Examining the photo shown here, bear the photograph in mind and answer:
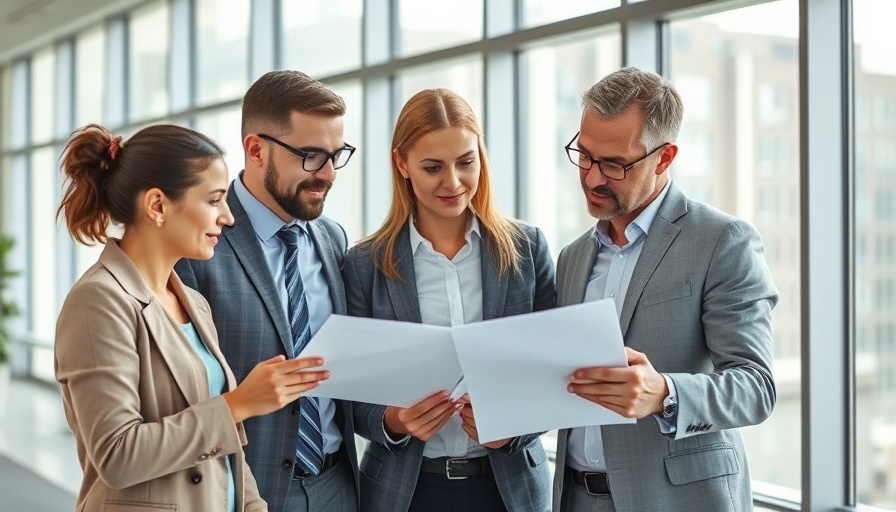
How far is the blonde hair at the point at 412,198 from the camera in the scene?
2.29m

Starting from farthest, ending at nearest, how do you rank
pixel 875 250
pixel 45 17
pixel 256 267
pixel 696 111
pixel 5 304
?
pixel 5 304
pixel 45 17
pixel 696 111
pixel 875 250
pixel 256 267

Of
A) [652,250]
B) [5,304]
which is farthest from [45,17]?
[652,250]

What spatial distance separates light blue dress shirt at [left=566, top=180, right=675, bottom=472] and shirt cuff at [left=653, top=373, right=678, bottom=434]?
23 cm

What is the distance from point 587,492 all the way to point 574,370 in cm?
50

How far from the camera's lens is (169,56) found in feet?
22.9

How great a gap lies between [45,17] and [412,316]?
269 inches

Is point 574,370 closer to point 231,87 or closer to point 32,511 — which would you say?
point 32,511

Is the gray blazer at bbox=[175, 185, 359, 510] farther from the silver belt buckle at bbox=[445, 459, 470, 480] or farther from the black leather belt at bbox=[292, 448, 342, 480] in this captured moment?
the silver belt buckle at bbox=[445, 459, 470, 480]

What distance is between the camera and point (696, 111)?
333 cm

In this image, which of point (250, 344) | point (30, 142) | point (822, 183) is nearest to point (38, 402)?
point (30, 142)

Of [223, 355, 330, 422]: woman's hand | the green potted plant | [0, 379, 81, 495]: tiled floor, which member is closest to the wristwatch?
[223, 355, 330, 422]: woman's hand

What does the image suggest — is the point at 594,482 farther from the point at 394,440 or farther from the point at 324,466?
the point at 324,466

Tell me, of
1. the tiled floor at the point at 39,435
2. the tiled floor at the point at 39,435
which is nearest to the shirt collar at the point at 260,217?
the tiled floor at the point at 39,435

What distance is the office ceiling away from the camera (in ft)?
24.3
